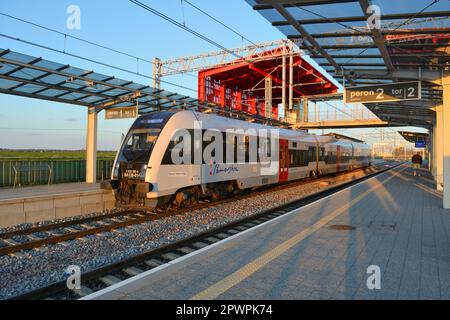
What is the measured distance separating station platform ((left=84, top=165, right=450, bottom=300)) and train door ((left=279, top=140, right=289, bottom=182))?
298 inches

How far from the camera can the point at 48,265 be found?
5.71 m

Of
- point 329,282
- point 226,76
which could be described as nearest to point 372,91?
point 329,282

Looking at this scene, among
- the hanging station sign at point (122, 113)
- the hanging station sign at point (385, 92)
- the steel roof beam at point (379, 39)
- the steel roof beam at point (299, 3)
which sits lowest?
the hanging station sign at point (122, 113)

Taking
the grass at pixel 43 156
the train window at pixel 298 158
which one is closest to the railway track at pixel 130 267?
the train window at pixel 298 158

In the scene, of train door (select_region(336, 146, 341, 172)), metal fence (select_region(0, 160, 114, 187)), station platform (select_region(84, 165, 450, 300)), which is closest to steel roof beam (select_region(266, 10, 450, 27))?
station platform (select_region(84, 165, 450, 300))

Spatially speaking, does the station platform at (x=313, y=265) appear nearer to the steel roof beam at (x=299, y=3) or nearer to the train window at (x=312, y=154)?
the steel roof beam at (x=299, y=3)

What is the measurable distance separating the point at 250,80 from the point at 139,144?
116ft

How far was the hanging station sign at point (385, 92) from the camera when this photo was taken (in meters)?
11.3

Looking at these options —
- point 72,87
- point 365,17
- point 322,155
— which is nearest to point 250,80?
point 322,155

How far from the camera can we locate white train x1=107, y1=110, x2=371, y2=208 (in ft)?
31.6

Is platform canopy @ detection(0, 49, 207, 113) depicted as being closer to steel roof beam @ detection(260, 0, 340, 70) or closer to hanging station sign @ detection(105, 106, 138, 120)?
hanging station sign @ detection(105, 106, 138, 120)

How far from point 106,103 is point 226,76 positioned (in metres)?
28.5

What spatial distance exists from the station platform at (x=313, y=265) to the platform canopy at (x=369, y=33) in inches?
184
